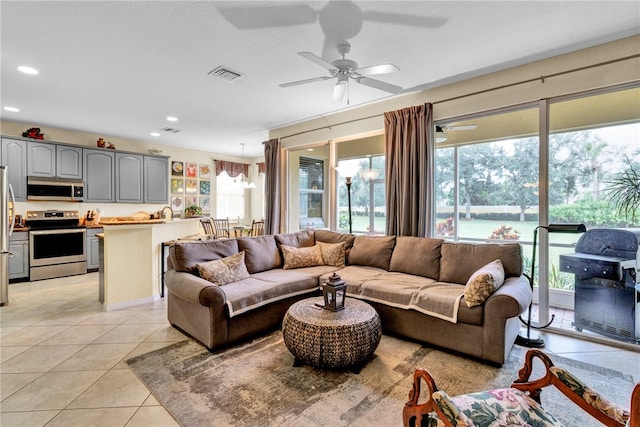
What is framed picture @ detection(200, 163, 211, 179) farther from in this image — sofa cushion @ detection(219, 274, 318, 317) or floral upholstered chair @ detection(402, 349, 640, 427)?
floral upholstered chair @ detection(402, 349, 640, 427)

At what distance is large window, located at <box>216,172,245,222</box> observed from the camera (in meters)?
8.27

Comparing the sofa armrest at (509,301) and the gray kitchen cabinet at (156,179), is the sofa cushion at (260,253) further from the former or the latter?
the gray kitchen cabinet at (156,179)

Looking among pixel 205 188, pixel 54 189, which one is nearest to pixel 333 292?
pixel 54 189

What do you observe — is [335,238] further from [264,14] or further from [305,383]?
[264,14]

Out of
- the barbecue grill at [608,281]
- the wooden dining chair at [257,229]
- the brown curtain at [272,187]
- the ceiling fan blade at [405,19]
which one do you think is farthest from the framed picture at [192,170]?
the barbecue grill at [608,281]

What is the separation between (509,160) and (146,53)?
437 cm

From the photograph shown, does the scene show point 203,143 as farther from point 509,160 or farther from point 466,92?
point 509,160

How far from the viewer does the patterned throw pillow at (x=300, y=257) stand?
3896mm

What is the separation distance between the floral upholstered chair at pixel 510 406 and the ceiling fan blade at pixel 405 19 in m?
2.42

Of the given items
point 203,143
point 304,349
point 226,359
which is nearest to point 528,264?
point 304,349

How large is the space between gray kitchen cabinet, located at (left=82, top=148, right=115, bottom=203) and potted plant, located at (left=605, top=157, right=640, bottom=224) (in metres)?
7.77

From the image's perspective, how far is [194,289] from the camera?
267cm

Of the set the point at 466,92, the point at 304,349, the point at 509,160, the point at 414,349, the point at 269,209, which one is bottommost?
the point at 414,349

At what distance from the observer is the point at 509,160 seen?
155 inches
